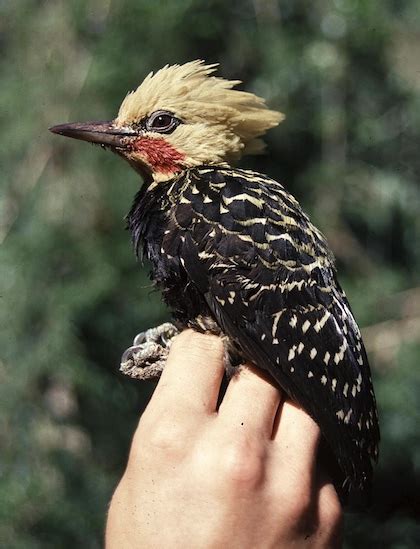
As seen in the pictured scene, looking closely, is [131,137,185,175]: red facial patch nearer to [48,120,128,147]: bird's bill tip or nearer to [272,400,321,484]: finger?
[48,120,128,147]: bird's bill tip

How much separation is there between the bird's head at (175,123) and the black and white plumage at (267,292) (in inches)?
7.4

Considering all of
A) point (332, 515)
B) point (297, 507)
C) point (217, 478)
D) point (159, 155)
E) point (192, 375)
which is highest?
point (159, 155)

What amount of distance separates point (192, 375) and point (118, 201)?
7.42 ft

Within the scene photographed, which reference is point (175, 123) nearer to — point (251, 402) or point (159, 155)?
point (159, 155)

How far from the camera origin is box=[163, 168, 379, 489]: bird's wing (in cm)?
274

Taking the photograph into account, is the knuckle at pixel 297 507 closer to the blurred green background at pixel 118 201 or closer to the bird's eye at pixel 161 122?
the bird's eye at pixel 161 122

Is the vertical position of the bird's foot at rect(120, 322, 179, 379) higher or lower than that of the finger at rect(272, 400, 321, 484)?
higher

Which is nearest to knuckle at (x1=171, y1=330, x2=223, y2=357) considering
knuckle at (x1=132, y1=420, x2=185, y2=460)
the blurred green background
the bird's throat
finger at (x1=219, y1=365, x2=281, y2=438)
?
finger at (x1=219, y1=365, x2=281, y2=438)

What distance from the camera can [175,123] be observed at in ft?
10.5

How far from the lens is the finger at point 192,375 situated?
234 cm

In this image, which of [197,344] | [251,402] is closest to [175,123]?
[197,344]

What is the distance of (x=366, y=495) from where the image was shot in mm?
2889

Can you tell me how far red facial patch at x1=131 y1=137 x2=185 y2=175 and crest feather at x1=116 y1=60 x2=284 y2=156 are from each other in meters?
0.10

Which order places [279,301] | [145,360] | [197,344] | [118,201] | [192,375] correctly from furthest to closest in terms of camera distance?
[118,201] → [145,360] → [279,301] → [197,344] → [192,375]
